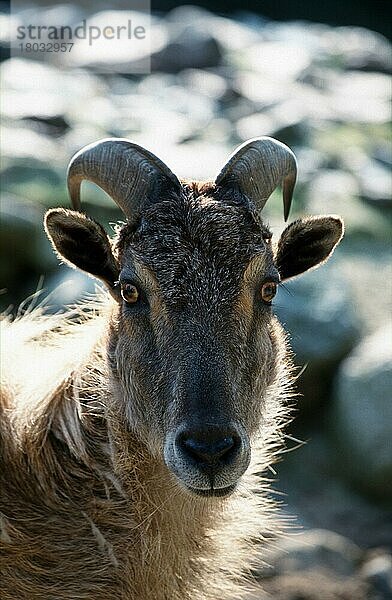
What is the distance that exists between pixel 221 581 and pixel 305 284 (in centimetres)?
516

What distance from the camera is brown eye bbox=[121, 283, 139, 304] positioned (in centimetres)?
508

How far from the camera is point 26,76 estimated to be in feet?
63.4

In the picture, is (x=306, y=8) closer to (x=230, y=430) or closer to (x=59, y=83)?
(x=59, y=83)

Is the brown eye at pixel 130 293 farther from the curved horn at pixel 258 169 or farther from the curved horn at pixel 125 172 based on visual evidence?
the curved horn at pixel 258 169

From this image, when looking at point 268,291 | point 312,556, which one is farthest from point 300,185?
point 268,291

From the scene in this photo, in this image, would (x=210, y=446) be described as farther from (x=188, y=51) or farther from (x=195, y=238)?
(x=188, y=51)

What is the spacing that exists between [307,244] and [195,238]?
0.97 meters

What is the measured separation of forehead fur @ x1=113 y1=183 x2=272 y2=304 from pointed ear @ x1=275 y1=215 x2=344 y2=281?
1.36ft

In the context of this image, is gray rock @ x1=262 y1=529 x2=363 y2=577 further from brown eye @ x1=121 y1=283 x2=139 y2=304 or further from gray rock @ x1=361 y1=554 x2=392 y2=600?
brown eye @ x1=121 y1=283 x2=139 y2=304

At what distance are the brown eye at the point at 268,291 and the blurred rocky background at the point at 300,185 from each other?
2.54 m

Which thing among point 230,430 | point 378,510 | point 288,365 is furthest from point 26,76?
point 230,430

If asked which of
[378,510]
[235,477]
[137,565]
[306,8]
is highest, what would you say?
[235,477]

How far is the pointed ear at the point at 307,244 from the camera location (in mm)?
5621

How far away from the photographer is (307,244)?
5.72 meters
